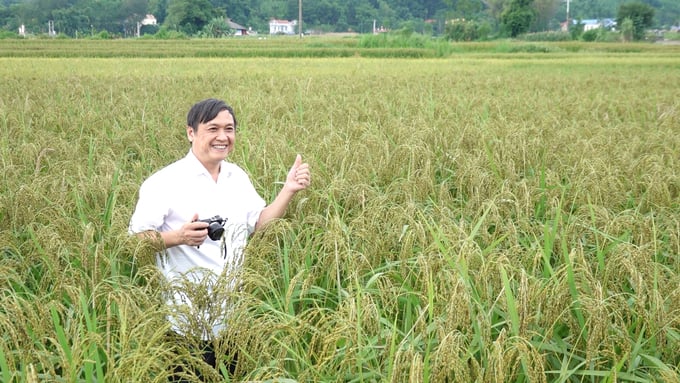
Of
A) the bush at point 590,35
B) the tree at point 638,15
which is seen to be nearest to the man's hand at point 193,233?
the bush at point 590,35

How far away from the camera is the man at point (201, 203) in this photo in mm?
2498

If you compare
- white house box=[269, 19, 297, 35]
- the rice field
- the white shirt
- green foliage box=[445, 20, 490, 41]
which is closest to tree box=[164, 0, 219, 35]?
green foliage box=[445, 20, 490, 41]

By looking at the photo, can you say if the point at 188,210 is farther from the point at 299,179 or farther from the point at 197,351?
the point at 197,351

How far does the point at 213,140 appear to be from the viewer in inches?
109

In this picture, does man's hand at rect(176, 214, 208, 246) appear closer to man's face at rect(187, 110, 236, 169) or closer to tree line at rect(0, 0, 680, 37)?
man's face at rect(187, 110, 236, 169)

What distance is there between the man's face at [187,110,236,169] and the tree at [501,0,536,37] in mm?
66481

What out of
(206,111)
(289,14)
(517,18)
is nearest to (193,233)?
(206,111)

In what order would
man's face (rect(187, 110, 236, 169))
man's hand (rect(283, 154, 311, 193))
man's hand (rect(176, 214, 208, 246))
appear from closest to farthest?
man's hand (rect(176, 214, 208, 246)) → man's face (rect(187, 110, 236, 169)) → man's hand (rect(283, 154, 311, 193))

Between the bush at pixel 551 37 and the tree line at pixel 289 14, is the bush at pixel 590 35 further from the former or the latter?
the tree line at pixel 289 14

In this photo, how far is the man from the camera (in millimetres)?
2498

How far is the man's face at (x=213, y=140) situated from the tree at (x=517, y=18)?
218 ft

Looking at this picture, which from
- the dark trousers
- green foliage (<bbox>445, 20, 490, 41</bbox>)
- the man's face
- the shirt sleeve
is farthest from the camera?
green foliage (<bbox>445, 20, 490, 41</bbox>)

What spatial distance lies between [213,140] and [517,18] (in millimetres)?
66799

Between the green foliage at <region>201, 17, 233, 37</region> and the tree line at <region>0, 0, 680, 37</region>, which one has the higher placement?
the tree line at <region>0, 0, 680, 37</region>
